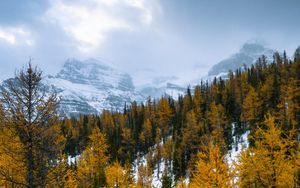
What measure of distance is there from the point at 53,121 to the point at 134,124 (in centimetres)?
9941

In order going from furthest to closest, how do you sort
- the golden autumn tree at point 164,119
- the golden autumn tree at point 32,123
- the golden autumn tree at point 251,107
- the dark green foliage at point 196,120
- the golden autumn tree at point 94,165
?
the golden autumn tree at point 164,119 → the golden autumn tree at point 251,107 → the dark green foliage at point 196,120 → the golden autumn tree at point 94,165 → the golden autumn tree at point 32,123

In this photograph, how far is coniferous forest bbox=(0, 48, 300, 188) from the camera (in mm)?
14461

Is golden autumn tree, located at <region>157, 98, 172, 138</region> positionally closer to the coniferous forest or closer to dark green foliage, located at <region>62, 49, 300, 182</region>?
dark green foliage, located at <region>62, 49, 300, 182</region>

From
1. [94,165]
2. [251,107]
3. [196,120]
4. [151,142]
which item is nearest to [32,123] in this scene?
[94,165]

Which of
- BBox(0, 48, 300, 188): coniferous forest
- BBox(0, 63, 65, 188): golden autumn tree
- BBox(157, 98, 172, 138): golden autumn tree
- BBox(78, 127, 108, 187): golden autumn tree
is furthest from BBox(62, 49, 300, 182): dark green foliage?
BBox(0, 63, 65, 188): golden autumn tree

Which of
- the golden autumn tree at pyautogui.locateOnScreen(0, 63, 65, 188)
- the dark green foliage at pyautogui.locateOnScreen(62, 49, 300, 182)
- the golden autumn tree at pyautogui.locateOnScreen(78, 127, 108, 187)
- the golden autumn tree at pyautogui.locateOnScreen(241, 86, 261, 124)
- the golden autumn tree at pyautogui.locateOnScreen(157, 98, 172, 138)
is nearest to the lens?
the golden autumn tree at pyautogui.locateOnScreen(0, 63, 65, 188)

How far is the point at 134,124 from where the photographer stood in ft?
373

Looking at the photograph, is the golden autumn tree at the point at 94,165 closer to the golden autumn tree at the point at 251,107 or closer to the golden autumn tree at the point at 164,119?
the golden autumn tree at the point at 251,107

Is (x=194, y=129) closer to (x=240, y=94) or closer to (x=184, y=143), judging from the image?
(x=184, y=143)

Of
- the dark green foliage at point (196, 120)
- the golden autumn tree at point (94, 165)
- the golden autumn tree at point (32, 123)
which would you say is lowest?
the golden autumn tree at point (94, 165)

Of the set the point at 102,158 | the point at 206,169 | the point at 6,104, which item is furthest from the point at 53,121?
the point at 102,158

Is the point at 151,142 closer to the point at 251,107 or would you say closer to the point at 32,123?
the point at 251,107

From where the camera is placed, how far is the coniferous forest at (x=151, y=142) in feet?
47.4

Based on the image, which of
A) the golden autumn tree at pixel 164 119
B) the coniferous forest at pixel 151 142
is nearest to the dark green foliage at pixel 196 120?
the golden autumn tree at pixel 164 119
